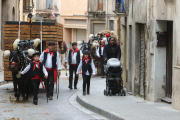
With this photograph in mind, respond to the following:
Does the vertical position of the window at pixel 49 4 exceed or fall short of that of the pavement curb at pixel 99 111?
it exceeds it

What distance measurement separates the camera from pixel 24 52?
587 inches

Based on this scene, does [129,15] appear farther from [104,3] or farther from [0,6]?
[104,3]

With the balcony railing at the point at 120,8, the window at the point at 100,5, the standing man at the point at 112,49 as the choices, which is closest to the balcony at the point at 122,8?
the balcony railing at the point at 120,8

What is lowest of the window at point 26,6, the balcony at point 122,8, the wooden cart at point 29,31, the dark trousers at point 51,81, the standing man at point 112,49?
the dark trousers at point 51,81

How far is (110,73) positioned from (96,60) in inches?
407

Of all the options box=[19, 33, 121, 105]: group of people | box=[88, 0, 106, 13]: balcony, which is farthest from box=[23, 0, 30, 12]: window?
box=[19, 33, 121, 105]: group of people

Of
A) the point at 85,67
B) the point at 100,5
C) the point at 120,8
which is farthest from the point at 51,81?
the point at 100,5

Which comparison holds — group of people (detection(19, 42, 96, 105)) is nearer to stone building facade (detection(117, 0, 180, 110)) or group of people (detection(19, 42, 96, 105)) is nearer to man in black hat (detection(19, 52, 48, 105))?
man in black hat (detection(19, 52, 48, 105))

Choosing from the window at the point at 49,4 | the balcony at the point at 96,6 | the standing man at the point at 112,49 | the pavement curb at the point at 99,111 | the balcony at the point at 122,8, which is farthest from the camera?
the window at the point at 49,4

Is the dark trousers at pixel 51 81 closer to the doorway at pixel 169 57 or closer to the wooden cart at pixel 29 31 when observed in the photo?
the wooden cart at pixel 29 31

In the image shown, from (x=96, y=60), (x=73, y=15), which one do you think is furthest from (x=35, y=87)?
(x=73, y=15)

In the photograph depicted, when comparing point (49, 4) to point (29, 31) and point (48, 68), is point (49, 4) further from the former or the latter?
point (48, 68)

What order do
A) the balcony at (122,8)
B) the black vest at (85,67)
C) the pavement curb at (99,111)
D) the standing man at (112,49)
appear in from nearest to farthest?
the pavement curb at (99,111) < the black vest at (85,67) < the standing man at (112,49) < the balcony at (122,8)

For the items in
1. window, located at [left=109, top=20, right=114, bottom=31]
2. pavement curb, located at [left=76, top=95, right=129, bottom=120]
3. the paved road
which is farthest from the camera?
window, located at [left=109, top=20, right=114, bottom=31]
